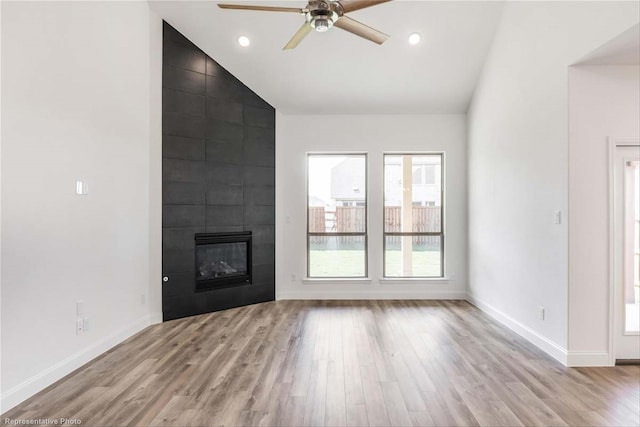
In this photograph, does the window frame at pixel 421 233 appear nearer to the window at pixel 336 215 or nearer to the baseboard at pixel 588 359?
the window at pixel 336 215

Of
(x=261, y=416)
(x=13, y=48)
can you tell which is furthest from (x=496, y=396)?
(x=13, y=48)

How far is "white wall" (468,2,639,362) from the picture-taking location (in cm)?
291

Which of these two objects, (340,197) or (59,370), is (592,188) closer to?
(340,197)

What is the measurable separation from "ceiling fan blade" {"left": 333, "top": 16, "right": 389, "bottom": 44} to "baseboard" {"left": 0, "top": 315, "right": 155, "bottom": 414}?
11.5 ft

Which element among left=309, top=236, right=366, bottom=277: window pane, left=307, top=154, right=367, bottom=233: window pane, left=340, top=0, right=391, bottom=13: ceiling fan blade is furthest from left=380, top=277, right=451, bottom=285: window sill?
left=340, top=0, right=391, bottom=13: ceiling fan blade

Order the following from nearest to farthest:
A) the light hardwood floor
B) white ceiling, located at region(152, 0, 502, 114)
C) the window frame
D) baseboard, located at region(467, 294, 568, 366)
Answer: the light hardwood floor
baseboard, located at region(467, 294, 568, 366)
white ceiling, located at region(152, 0, 502, 114)
the window frame

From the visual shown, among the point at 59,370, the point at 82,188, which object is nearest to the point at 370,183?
the point at 82,188

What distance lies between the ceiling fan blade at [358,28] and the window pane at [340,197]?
103 inches

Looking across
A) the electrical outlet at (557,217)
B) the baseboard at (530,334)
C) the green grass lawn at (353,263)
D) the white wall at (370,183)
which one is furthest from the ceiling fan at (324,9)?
the green grass lawn at (353,263)

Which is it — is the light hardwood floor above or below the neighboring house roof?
below

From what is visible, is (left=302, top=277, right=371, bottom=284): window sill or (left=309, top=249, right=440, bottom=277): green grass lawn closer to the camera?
(left=302, top=277, right=371, bottom=284): window sill

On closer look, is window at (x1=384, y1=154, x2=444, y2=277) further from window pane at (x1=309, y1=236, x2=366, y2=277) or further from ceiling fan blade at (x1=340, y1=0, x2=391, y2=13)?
ceiling fan blade at (x1=340, y1=0, x2=391, y2=13)

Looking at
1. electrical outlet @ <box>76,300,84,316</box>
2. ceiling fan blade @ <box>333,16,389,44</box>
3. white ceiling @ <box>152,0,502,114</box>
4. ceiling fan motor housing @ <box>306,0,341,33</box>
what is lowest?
electrical outlet @ <box>76,300,84,316</box>

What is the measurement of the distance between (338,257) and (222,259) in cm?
184
